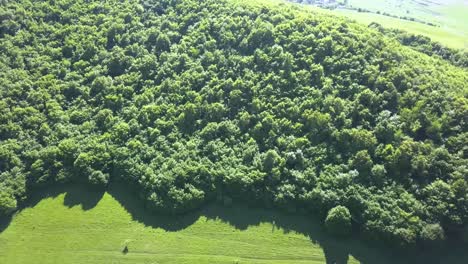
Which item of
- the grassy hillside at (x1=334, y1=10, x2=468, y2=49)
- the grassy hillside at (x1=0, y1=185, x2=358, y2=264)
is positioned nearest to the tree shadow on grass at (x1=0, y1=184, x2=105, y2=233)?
the grassy hillside at (x1=0, y1=185, x2=358, y2=264)

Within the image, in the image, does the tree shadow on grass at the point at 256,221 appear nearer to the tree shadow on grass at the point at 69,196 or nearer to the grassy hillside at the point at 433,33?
→ the tree shadow on grass at the point at 69,196

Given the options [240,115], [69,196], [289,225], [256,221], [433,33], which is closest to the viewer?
[289,225]

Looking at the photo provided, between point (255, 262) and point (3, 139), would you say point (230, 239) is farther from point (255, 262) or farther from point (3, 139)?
point (3, 139)

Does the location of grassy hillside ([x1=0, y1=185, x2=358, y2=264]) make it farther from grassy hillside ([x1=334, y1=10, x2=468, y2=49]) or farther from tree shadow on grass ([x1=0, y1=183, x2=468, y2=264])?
grassy hillside ([x1=334, y1=10, x2=468, y2=49])

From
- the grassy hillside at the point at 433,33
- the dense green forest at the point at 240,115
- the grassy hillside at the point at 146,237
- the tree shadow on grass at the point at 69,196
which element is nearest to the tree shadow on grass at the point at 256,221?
the tree shadow on grass at the point at 69,196

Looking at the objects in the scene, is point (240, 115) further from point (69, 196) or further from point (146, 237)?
point (69, 196)

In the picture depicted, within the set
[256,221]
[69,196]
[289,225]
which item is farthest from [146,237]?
[289,225]
